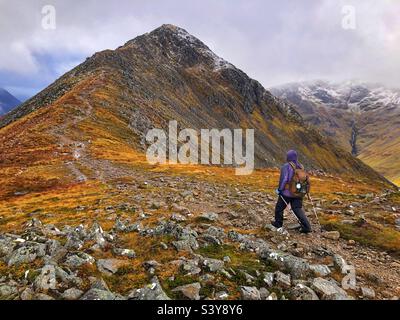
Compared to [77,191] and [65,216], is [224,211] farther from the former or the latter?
[77,191]

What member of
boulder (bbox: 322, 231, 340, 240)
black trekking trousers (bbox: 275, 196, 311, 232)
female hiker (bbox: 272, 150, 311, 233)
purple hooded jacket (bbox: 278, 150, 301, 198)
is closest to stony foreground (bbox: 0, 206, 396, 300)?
black trekking trousers (bbox: 275, 196, 311, 232)

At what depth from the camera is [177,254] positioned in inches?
535

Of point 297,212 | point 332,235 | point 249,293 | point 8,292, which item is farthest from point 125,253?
point 332,235

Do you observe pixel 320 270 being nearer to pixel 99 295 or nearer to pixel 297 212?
pixel 297 212

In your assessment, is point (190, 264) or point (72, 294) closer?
point (72, 294)

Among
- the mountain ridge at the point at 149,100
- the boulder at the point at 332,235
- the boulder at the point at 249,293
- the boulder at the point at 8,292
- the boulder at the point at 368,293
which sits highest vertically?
the mountain ridge at the point at 149,100

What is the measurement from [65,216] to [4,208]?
32.4ft

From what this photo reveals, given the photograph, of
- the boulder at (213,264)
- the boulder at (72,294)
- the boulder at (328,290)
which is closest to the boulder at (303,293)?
the boulder at (328,290)

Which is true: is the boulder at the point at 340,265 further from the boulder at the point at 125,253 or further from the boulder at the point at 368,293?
the boulder at the point at 125,253

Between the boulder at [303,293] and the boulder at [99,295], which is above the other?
the boulder at [99,295]

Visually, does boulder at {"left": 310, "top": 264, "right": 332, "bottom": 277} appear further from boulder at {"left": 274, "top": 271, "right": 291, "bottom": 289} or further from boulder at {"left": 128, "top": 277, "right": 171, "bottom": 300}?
boulder at {"left": 128, "top": 277, "right": 171, "bottom": 300}

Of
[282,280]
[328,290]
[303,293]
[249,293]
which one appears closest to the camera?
[249,293]

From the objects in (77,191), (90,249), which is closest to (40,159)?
(77,191)

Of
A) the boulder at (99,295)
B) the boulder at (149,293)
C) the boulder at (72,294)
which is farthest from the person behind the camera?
the boulder at (149,293)
